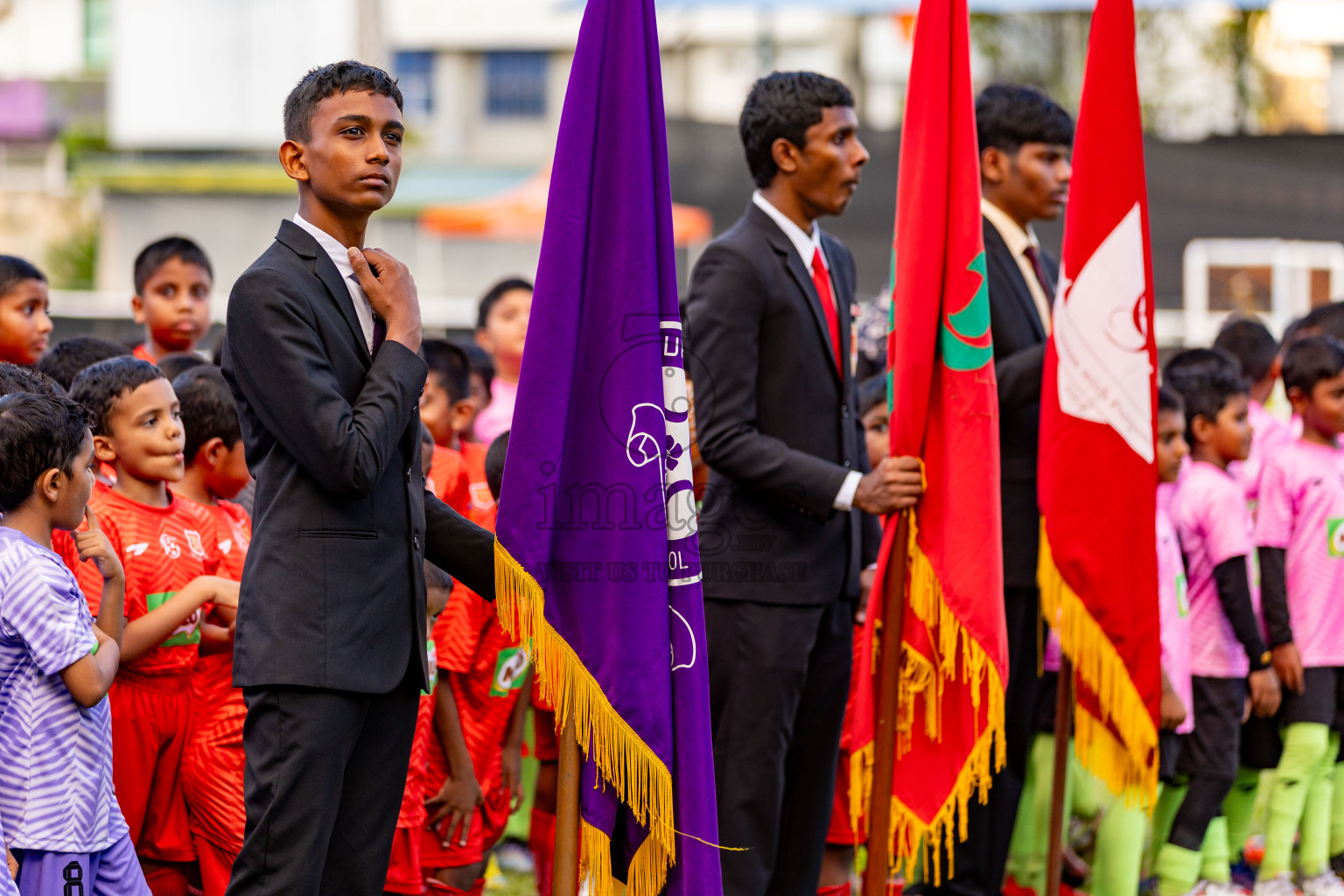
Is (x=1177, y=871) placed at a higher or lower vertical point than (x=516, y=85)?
lower

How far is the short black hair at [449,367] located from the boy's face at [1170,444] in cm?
247

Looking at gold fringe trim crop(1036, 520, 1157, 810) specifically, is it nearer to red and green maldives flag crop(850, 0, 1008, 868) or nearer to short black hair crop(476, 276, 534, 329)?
red and green maldives flag crop(850, 0, 1008, 868)

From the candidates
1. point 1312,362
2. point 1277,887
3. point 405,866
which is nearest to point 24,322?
point 405,866

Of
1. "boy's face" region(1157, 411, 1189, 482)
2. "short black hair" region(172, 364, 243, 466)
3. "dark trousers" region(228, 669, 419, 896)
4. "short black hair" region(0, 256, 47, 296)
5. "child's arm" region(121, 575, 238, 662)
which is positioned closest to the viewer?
"dark trousers" region(228, 669, 419, 896)

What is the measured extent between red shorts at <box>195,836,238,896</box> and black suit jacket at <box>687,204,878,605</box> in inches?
56.7

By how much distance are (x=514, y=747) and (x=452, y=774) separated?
66 centimetres

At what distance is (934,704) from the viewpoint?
3.84 meters

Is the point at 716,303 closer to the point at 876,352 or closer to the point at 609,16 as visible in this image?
the point at 609,16

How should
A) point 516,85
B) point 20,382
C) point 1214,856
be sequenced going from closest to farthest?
point 20,382, point 1214,856, point 516,85

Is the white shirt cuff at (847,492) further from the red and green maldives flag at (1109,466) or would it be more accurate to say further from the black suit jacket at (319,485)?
the black suit jacket at (319,485)

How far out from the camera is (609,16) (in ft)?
10.8

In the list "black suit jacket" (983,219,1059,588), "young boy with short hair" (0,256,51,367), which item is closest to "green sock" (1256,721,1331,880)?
"black suit jacket" (983,219,1059,588)

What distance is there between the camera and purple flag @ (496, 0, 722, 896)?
3.12 m

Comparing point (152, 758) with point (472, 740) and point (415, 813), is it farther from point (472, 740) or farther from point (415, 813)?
point (472, 740)
